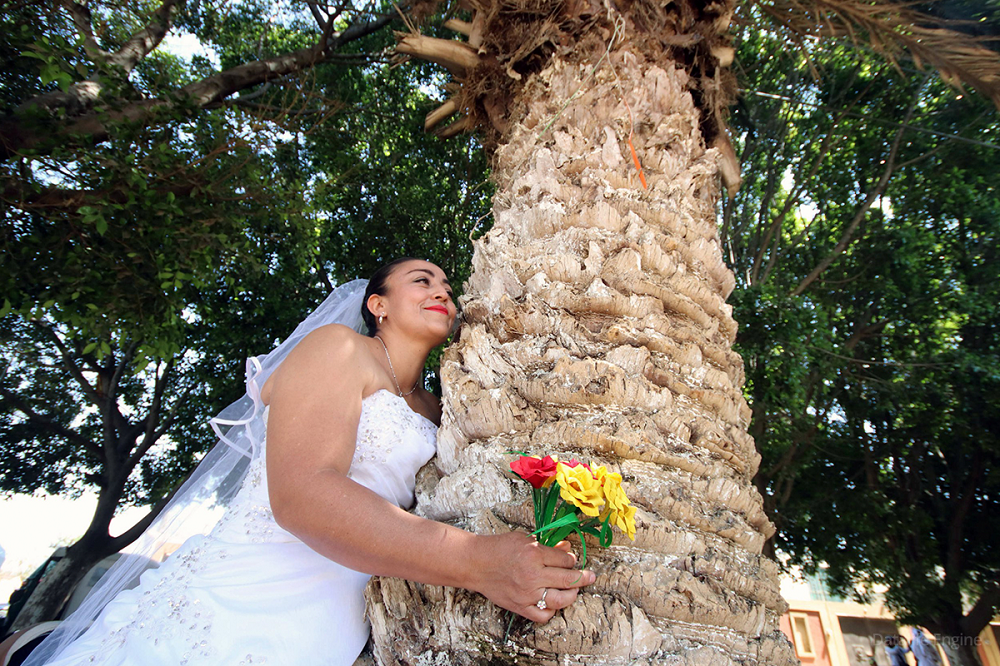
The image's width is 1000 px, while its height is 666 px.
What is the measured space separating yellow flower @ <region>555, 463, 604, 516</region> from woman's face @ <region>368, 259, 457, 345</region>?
1157mm

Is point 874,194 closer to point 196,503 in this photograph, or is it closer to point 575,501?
point 575,501

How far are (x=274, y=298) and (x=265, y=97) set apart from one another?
2.30 meters

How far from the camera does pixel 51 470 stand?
8.27 metres

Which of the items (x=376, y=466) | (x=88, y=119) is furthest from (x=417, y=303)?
(x=88, y=119)

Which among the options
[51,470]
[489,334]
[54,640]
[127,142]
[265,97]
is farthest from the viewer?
[51,470]

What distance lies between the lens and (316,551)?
4.76ft

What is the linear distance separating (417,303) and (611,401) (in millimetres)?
994

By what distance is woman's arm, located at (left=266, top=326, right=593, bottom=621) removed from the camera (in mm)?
1226

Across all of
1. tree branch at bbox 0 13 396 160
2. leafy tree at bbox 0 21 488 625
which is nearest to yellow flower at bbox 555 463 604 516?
leafy tree at bbox 0 21 488 625

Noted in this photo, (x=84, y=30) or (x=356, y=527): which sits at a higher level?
(x=84, y=30)

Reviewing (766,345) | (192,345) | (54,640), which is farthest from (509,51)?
(192,345)

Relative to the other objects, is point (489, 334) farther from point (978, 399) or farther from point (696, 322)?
point (978, 399)

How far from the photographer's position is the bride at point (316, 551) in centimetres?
128

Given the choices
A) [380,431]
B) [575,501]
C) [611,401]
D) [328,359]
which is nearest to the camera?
[575,501]
